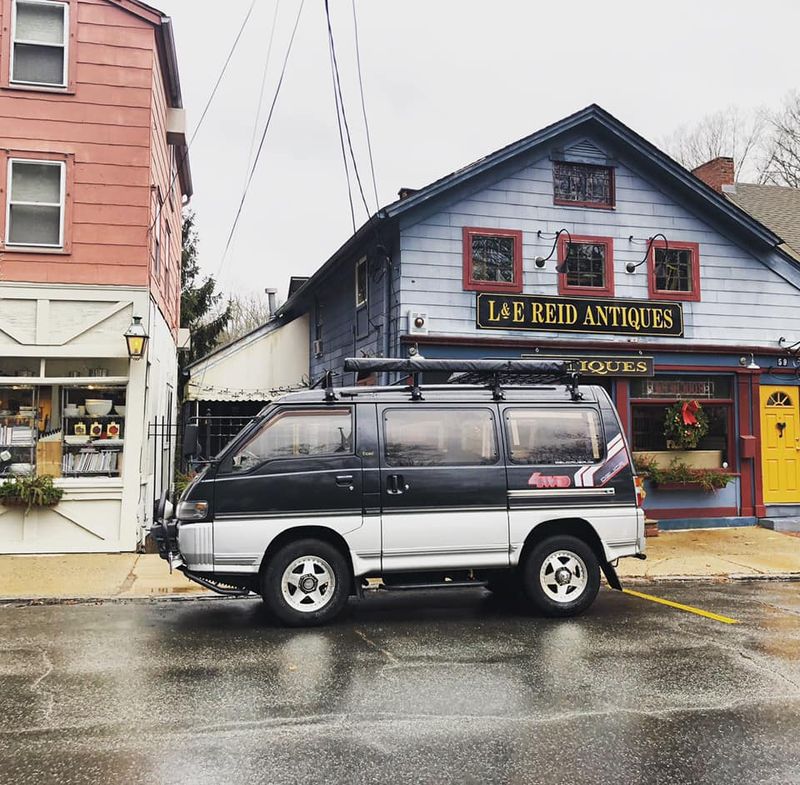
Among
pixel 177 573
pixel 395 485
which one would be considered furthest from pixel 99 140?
pixel 395 485

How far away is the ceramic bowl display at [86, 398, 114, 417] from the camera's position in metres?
11.8

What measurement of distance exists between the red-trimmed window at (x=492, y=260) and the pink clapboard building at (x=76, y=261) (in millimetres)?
5286

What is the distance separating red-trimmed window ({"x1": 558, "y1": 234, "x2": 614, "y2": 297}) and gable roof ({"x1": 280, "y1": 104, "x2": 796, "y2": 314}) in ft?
5.45

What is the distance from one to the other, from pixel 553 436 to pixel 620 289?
726cm

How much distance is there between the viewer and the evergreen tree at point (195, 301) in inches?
1065

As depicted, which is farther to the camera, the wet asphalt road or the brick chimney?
the brick chimney

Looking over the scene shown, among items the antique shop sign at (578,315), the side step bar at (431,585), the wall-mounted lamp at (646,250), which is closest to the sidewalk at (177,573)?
the side step bar at (431,585)

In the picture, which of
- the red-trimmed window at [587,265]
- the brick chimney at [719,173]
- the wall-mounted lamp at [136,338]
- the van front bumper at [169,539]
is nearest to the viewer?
the van front bumper at [169,539]

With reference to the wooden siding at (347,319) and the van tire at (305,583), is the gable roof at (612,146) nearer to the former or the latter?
the wooden siding at (347,319)

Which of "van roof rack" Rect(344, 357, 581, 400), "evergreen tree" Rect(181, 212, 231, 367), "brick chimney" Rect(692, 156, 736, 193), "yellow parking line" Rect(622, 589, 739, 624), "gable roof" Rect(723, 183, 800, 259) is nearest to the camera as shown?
"yellow parking line" Rect(622, 589, 739, 624)

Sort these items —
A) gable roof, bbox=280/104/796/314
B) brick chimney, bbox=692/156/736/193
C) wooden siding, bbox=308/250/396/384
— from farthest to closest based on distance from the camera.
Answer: brick chimney, bbox=692/156/736/193 < wooden siding, bbox=308/250/396/384 < gable roof, bbox=280/104/796/314

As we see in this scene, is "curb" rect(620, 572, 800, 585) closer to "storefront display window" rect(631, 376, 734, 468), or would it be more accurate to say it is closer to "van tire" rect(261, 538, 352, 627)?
"storefront display window" rect(631, 376, 734, 468)

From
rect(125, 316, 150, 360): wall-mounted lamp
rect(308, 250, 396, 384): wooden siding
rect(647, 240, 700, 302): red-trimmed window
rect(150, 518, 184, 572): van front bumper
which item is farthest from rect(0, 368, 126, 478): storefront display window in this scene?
rect(647, 240, 700, 302): red-trimmed window

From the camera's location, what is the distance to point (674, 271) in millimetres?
15219
